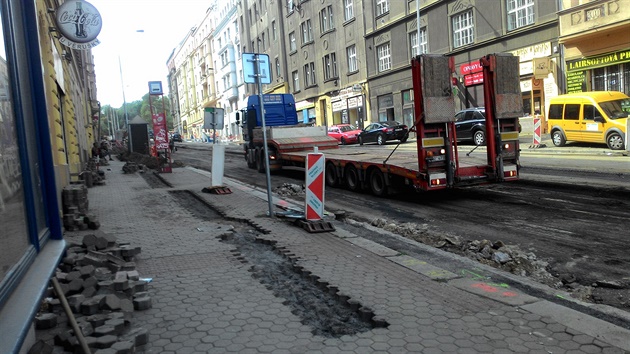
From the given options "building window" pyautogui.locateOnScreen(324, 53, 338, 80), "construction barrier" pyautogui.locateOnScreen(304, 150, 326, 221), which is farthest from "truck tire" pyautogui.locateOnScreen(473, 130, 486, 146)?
"building window" pyautogui.locateOnScreen(324, 53, 338, 80)

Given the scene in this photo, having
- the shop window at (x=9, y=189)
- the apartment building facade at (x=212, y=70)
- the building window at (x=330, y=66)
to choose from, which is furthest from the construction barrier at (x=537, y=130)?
the apartment building facade at (x=212, y=70)

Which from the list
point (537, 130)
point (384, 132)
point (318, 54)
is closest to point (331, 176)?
→ point (537, 130)

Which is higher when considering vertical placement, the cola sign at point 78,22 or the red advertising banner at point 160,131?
the cola sign at point 78,22

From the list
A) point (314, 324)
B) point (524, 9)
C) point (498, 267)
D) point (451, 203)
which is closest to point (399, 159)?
point (451, 203)

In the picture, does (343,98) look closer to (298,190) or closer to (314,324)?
(298,190)

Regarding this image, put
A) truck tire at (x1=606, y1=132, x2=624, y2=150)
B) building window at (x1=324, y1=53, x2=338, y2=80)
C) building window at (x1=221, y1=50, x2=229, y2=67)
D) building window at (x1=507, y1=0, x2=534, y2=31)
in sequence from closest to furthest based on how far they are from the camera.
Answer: truck tire at (x1=606, y1=132, x2=624, y2=150), building window at (x1=507, y1=0, x2=534, y2=31), building window at (x1=324, y1=53, x2=338, y2=80), building window at (x1=221, y1=50, x2=229, y2=67)

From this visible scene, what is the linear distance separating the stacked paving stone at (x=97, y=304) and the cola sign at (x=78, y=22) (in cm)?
650

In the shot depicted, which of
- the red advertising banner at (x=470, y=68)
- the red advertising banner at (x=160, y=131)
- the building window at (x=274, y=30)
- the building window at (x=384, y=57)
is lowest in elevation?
the red advertising banner at (x=160, y=131)

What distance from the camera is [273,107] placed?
20.1m

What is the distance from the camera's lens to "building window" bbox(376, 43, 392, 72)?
3681 centimetres

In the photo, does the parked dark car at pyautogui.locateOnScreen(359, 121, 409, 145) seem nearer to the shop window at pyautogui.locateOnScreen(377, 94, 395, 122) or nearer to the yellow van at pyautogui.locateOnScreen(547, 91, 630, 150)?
the shop window at pyautogui.locateOnScreen(377, 94, 395, 122)

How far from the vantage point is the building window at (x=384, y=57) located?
36806 millimetres

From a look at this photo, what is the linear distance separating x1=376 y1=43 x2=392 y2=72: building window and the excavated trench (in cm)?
3054

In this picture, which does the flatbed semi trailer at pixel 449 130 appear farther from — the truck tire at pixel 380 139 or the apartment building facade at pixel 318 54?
the apartment building facade at pixel 318 54
